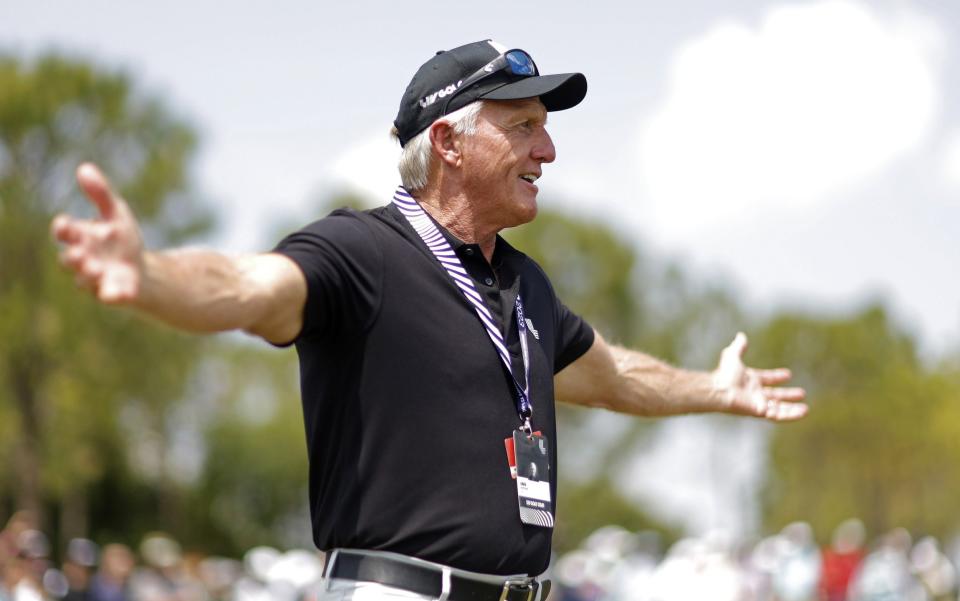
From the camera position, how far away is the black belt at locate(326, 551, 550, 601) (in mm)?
3842

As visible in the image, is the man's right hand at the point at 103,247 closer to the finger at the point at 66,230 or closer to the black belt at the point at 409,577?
the finger at the point at 66,230

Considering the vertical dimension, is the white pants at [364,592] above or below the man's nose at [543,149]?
below

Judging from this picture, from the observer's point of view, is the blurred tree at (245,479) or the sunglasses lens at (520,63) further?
the blurred tree at (245,479)

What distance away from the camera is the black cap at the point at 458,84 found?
4414mm

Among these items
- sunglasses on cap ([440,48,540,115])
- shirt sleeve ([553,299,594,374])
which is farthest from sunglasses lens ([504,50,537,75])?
shirt sleeve ([553,299,594,374])

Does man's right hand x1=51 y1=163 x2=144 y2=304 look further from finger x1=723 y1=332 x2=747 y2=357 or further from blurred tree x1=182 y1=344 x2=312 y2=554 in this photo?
blurred tree x1=182 y1=344 x2=312 y2=554

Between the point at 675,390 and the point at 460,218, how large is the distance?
150 centimetres

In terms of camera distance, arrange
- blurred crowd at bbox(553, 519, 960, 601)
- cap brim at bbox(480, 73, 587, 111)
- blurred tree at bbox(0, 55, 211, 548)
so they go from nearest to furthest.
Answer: cap brim at bbox(480, 73, 587, 111) → blurred crowd at bbox(553, 519, 960, 601) → blurred tree at bbox(0, 55, 211, 548)

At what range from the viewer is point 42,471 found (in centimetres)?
3916

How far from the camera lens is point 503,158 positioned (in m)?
4.44

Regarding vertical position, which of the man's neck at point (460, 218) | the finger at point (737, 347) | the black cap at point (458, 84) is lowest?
the man's neck at point (460, 218)

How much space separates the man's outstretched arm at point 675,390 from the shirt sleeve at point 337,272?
5.37 feet

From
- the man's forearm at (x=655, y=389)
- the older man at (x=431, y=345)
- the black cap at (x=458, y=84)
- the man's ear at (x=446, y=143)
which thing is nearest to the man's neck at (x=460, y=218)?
the older man at (x=431, y=345)

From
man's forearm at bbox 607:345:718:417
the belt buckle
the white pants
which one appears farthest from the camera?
man's forearm at bbox 607:345:718:417
